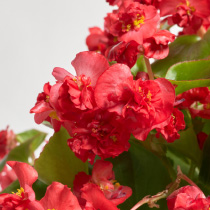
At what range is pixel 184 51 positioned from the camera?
629mm

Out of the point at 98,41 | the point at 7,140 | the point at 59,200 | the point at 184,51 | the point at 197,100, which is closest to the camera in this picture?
the point at 59,200

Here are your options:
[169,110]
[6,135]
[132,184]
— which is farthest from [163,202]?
[6,135]

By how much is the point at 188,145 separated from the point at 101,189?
145 mm

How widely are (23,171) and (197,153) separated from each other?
250 millimetres

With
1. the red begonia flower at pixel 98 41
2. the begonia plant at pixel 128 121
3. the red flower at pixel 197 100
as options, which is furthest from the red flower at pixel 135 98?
the red begonia flower at pixel 98 41

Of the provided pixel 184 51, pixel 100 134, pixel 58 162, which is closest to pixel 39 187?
pixel 58 162

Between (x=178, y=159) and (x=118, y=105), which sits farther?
(x=178, y=159)

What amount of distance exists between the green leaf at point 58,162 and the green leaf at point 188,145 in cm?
13

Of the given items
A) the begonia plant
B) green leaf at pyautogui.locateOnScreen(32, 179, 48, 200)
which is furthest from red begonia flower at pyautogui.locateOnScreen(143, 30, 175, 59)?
green leaf at pyautogui.locateOnScreen(32, 179, 48, 200)

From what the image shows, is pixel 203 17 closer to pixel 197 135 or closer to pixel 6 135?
pixel 197 135

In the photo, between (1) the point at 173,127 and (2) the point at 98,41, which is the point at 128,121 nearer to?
(1) the point at 173,127

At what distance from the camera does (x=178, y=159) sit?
0.64 meters

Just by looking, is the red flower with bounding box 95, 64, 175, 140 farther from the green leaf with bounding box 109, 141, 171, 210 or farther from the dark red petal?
the green leaf with bounding box 109, 141, 171, 210

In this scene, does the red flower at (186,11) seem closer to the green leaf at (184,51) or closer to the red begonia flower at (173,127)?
the green leaf at (184,51)
